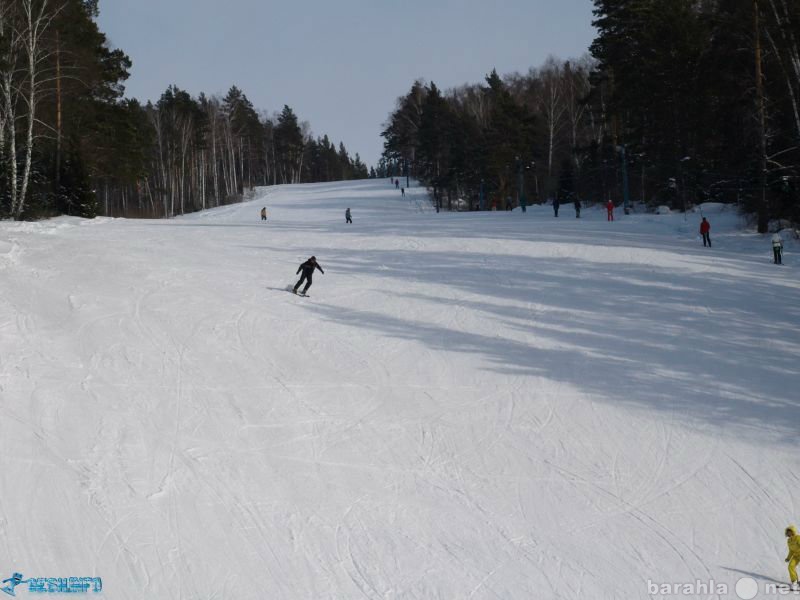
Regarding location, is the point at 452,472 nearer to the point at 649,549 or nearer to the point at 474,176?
the point at 649,549

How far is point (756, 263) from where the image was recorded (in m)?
21.5

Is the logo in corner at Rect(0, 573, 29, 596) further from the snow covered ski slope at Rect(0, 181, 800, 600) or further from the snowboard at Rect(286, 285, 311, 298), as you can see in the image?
the snowboard at Rect(286, 285, 311, 298)

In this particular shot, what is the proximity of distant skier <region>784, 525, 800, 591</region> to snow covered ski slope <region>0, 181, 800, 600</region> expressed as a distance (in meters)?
0.26

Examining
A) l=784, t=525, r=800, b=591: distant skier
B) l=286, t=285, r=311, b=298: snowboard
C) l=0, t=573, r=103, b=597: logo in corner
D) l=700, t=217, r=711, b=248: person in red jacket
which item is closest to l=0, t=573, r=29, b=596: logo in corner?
l=0, t=573, r=103, b=597: logo in corner

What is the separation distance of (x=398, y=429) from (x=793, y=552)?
5.68 meters

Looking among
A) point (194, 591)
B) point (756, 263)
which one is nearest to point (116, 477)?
point (194, 591)

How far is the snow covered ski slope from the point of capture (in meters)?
8.08

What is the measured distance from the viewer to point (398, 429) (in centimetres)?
1123

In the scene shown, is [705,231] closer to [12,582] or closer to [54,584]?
[54,584]

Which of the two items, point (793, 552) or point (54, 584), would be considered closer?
Answer: point (54, 584)

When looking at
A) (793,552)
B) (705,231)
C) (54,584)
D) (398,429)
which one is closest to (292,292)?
(398,429)

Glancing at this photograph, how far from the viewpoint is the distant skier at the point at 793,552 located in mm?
7586

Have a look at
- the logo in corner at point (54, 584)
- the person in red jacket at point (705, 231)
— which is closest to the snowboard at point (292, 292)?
the logo in corner at point (54, 584)

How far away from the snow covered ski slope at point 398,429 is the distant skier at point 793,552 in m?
0.26
